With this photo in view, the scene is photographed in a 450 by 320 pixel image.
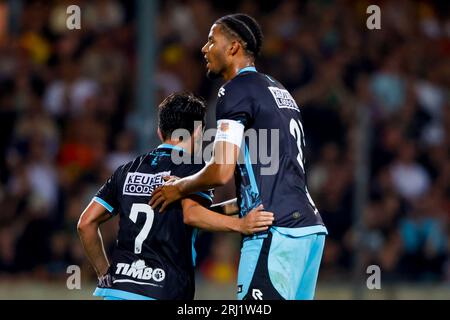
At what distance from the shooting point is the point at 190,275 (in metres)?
6.24

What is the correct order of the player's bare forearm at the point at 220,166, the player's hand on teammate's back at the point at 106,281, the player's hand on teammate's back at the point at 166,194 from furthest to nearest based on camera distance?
the player's hand on teammate's back at the point at 106,281
the player's hand on teammate's back at the point at 166,194
the player's bare forearm at the point at 220,166

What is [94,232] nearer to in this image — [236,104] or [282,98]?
[236,104]

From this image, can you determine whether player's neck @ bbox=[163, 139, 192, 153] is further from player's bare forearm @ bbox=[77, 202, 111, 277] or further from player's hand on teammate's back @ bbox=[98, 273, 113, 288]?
player's hand on teammate's back @ bbox=[98, 273, 113, 288]

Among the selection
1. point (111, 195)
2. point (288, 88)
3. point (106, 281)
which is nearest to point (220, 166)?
point (111, 195)

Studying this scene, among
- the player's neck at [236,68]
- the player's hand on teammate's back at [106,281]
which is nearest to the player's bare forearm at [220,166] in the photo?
the player's neck at [236,68]

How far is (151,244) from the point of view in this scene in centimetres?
615

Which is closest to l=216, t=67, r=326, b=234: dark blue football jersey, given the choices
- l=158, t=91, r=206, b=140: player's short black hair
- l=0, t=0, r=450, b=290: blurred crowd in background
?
l=158, t=91, r=206, b=140: player's short black hair

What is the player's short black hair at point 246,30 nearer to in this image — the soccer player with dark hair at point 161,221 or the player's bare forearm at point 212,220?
the soccer player with dark hair at point 161,221

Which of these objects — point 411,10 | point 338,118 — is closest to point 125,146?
point 338,118

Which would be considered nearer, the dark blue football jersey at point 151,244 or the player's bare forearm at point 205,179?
the player's bare forearm at point 205,179

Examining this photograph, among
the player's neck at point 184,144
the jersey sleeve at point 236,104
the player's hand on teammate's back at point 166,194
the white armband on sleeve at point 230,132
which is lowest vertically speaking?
the player's hand on teammate's back at point 166,194

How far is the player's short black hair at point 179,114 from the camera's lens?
6336mm

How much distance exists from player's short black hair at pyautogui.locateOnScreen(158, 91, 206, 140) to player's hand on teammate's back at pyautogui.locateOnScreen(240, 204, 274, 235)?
2.31 feet

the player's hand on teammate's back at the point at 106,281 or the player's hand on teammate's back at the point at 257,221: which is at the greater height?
the player's hand on teammate's back at the point at 257,221
